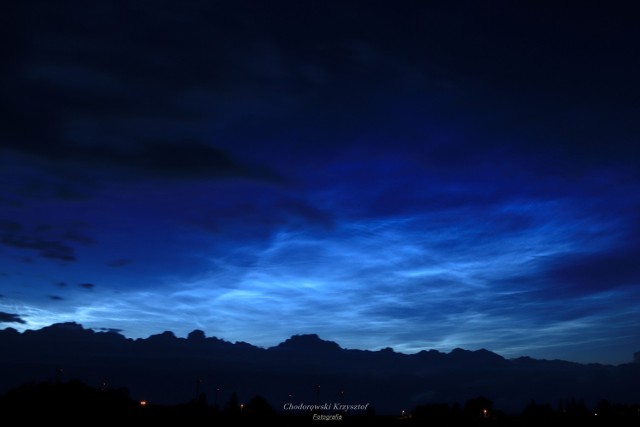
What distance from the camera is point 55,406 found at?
Answer: 109 meters

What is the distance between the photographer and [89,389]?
128875mm

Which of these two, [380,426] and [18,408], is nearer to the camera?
[18,408]

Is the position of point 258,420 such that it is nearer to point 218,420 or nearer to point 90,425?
point 218,420

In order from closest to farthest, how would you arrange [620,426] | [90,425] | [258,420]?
1. [90,425]
2. [258,420]
3. [620,426]

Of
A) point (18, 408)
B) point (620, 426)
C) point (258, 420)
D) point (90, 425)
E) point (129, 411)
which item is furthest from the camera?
point (620, 426)

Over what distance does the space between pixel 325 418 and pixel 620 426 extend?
69.3m

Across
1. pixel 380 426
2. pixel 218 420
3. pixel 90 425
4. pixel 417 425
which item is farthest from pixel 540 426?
pixel 90 425

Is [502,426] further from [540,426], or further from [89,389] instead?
[89,389]

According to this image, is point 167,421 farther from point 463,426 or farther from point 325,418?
point 463,426

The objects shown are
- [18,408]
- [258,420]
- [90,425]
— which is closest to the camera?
[90,425]

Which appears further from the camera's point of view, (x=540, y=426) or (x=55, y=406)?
(x=540, y=426)

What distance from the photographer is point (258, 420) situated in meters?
125

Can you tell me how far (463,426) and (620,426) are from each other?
1526 inches

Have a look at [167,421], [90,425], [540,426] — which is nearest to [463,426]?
[540,426]
